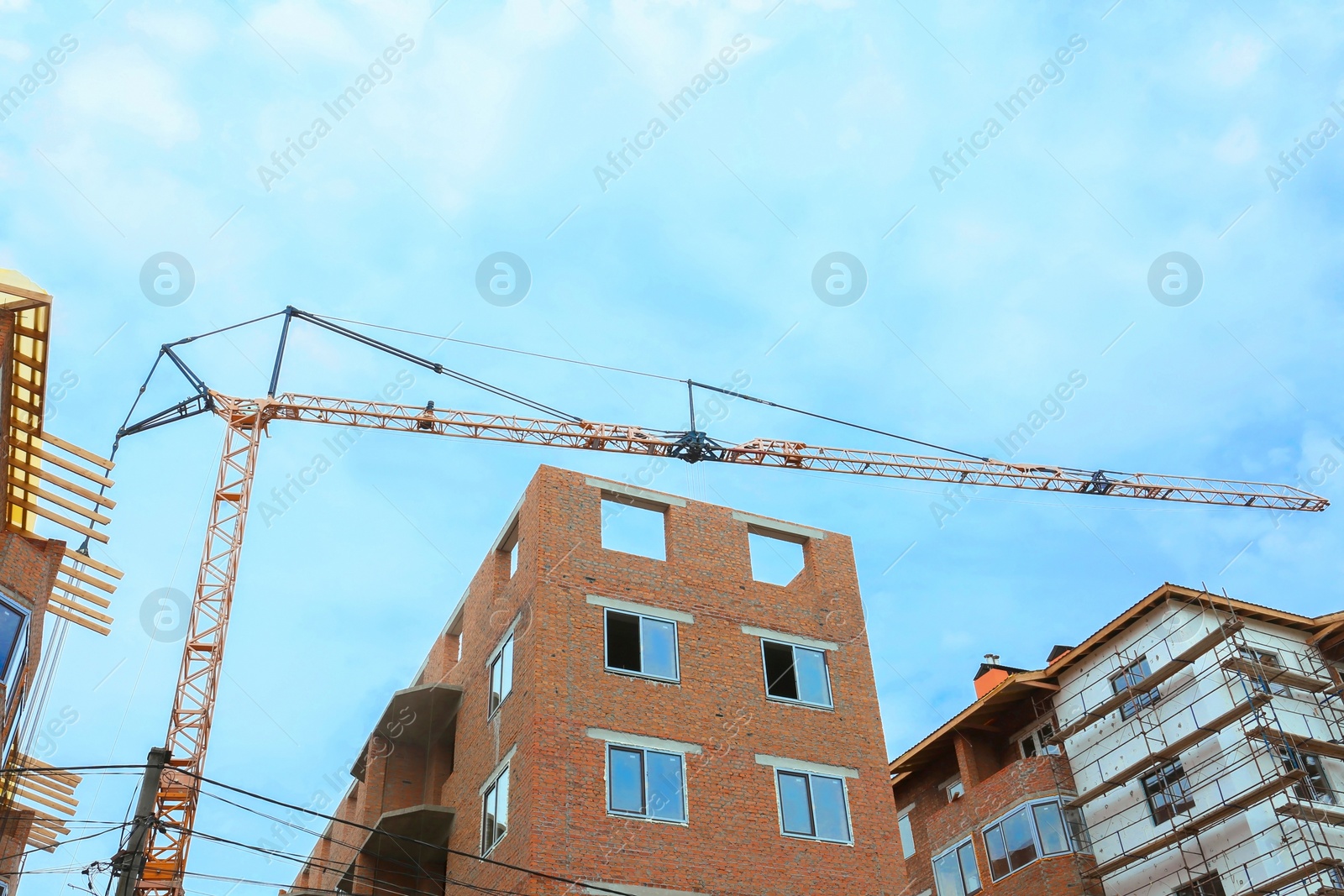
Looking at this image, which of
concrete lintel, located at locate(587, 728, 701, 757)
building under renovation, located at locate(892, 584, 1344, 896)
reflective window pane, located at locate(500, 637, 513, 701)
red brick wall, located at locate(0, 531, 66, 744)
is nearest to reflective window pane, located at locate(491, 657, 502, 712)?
reflective window pane, located at locate(500, 637, 513, 701)

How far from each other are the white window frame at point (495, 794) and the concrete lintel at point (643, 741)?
192 centimetres

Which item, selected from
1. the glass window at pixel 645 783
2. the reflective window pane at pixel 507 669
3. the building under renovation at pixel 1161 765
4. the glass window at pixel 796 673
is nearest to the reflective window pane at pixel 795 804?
the glass window at pixel 796 673

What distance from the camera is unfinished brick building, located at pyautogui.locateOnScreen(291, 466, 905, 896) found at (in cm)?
2333

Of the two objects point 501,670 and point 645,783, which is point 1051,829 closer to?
point 645,783

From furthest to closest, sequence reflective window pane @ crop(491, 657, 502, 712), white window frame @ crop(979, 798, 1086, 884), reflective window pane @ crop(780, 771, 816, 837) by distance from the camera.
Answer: white window frame @ crop(979, 798, 1086, 884), reflective window pane @ crop(491, 657, 502, 712), reflective window pane @ crop(780, 771, 816, 837)

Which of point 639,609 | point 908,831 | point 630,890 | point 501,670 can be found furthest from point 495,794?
point 908,831

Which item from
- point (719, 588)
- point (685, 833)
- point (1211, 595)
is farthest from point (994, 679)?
point (685, 833)

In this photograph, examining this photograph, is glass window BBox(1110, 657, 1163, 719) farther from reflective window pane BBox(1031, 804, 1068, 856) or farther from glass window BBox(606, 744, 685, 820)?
glass window BBox(606, 744, 685, 820)

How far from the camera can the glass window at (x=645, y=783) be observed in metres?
23.6

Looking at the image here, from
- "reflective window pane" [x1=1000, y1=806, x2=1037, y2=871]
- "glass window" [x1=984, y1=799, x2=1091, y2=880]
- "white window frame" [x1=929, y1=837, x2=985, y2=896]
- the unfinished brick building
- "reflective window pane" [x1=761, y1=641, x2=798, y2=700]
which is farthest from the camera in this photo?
"white window frame" [x1=929, y1=837, x2=985, y2=896]

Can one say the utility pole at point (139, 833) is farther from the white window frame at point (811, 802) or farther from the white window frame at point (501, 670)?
the white window frame at point (811, 802)

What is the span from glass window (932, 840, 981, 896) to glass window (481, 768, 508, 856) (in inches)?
572

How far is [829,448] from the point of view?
5025 cm

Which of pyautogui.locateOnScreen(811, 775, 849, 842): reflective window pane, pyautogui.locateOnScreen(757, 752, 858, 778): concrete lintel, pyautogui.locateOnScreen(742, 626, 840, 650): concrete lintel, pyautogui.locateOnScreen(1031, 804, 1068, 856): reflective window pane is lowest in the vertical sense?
pyautogui.locateOnScreen(811, 775, 849, 842): reflective window pane
